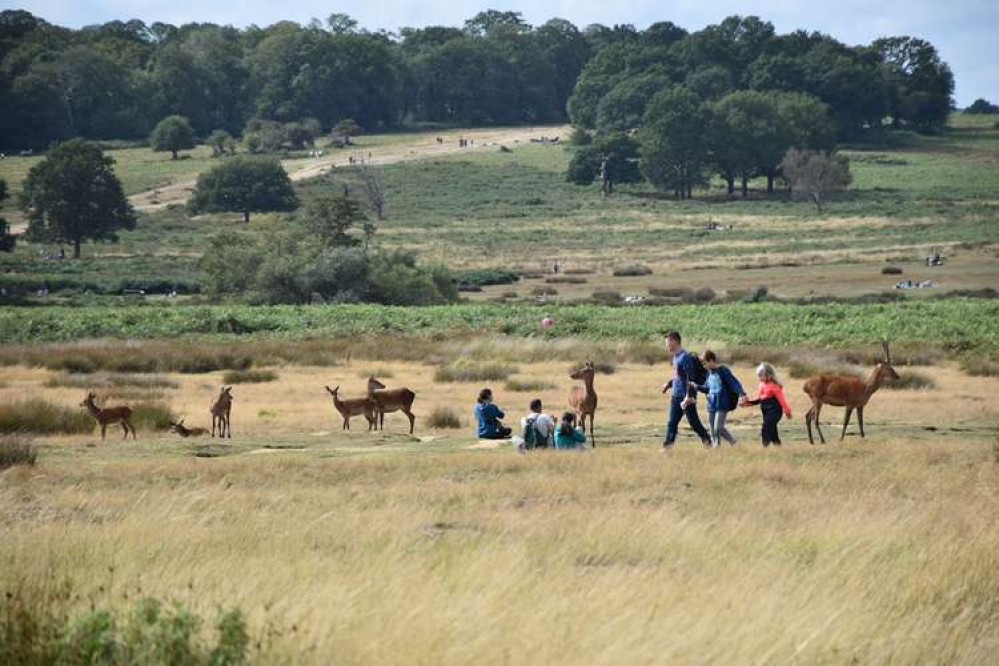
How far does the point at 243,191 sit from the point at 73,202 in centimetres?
2160

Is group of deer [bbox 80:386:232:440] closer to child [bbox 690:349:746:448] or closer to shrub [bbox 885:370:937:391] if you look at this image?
child [bbox 690:349:746:448]

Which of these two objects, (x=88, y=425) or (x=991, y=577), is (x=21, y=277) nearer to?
(x=88, y=425)

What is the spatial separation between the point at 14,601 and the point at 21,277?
3008 inches

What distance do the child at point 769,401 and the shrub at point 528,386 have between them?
1362 cm

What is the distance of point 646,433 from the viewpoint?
25422 millimetres

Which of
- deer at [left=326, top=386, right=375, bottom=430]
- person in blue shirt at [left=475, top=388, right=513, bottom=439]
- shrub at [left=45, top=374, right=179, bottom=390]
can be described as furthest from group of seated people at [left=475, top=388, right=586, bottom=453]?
shrub at [left=45, top=374, right=179, bottom=390]

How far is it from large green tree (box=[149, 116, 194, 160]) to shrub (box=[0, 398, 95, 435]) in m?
135

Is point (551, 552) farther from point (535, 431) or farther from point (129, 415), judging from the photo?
point (129, 415)

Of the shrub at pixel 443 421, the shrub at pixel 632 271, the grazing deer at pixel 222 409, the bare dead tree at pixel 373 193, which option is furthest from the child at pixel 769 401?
the bare dead tree at pixel 373 193

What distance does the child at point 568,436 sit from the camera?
21734 millimetres

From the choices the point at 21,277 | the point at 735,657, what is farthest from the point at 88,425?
the point at 21,277

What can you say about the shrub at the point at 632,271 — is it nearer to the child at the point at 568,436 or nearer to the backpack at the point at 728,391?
the child at the point at 568,436

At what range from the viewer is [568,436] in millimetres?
21766

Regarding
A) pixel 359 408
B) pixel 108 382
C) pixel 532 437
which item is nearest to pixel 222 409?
pixel 359 408
